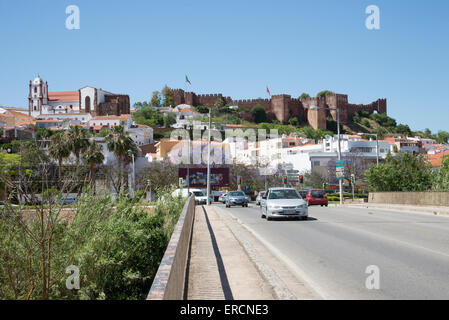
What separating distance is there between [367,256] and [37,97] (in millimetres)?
202610

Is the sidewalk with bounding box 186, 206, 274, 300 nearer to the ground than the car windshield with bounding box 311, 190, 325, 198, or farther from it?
nearer to the ground

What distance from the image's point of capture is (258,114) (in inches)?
7810

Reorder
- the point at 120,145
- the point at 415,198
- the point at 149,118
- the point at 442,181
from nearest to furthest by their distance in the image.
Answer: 1. the point at 415,198
2. the point at 442,181
3. the point at 120,145
4. the point at 149,118

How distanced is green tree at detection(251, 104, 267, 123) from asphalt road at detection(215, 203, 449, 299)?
18129 cm

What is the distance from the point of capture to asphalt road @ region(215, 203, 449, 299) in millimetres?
7359

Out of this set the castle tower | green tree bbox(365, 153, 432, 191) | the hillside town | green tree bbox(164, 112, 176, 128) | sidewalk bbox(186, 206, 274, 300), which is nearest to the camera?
sidewalk bbox(186, 206, 274, 300)

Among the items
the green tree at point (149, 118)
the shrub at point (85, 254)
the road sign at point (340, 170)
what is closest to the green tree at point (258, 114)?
the green tree at point (149, 118)

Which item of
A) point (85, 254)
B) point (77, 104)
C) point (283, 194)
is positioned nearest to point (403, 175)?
point (283, 194)

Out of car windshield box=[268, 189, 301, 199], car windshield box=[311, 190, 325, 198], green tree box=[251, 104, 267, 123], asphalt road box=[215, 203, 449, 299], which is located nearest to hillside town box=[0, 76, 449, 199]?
green tree box=[251, 104, 267, 123]

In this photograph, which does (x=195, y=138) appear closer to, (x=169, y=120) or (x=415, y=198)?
(x=169, y=120)

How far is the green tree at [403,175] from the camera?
135 feet

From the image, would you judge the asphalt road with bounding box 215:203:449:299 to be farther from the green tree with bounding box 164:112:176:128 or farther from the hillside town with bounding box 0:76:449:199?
the green tree with bounding box 164:112:176:128

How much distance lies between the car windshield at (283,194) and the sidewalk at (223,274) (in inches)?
331
